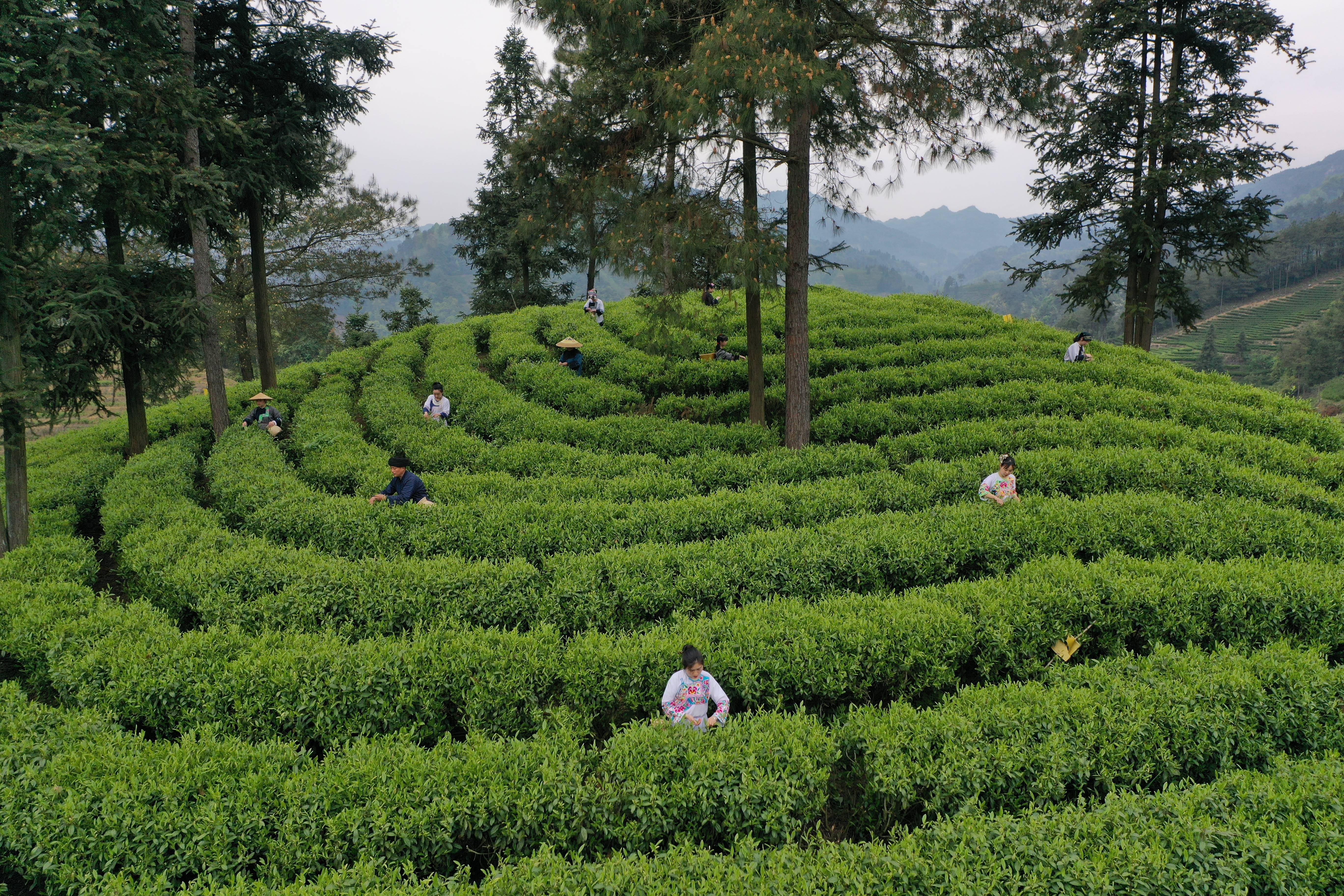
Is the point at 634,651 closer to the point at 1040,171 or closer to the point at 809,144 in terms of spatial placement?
the point at 809,144

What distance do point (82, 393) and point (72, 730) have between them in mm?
10632

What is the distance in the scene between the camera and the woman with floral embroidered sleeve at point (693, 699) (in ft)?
19.7

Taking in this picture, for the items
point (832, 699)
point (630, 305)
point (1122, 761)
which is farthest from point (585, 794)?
point (630, 305)

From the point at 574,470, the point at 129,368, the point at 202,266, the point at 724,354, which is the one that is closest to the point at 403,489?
the point at 574,470

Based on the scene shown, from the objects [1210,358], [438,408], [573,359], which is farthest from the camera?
[1210,358]

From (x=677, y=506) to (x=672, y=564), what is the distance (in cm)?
190

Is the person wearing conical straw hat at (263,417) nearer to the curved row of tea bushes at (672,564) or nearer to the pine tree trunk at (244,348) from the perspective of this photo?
the curved row of tea bushes at (672,564)

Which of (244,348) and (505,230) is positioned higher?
(505,230)

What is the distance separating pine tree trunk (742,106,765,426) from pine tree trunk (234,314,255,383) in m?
23.9

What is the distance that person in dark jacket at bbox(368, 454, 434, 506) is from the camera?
34.8 feet

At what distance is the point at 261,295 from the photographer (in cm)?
1873

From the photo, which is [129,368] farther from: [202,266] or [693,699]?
[693,699]

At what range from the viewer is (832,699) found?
690 centimetres

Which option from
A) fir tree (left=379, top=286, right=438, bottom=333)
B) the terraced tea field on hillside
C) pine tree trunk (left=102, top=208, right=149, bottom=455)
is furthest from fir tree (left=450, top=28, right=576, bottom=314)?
the terraced tea field on hillside
